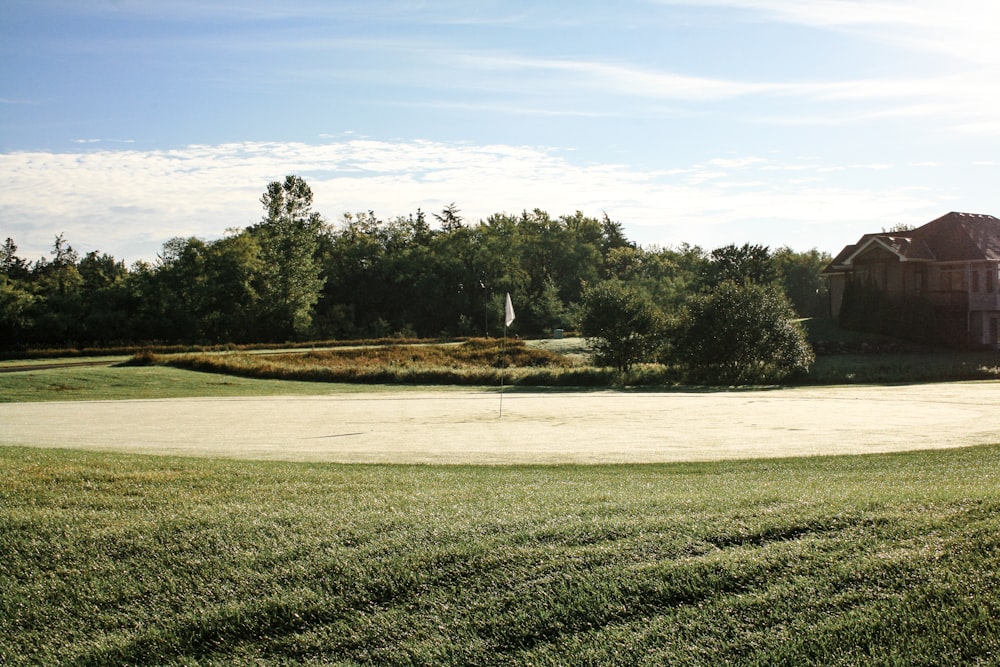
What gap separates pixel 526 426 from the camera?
18.3 meters

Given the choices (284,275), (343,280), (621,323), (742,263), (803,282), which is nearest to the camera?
(621,323)

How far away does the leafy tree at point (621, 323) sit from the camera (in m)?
38.9

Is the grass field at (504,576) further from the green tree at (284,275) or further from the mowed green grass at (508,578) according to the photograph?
the green tree at (284,275)

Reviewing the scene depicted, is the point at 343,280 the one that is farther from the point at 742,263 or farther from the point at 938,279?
the point at 938,279

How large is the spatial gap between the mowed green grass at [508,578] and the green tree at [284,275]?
2233 inches

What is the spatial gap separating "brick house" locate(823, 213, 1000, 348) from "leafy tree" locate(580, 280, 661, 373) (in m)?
20.8

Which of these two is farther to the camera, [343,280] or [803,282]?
[803,282]

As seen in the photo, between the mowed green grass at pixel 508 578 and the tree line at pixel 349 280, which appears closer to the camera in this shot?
the mowed green grass at pixel 508 578

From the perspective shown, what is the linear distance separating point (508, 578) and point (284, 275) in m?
62.3

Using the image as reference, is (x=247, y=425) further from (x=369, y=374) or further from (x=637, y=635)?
(x=369, y=374)

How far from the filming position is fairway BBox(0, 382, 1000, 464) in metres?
13.6

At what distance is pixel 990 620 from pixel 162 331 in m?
62.3

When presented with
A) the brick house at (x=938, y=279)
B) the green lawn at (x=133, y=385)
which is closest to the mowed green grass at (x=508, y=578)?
the green lawn at (x=133, y=385)

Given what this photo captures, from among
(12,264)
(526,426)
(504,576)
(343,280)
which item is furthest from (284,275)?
(504,576)
